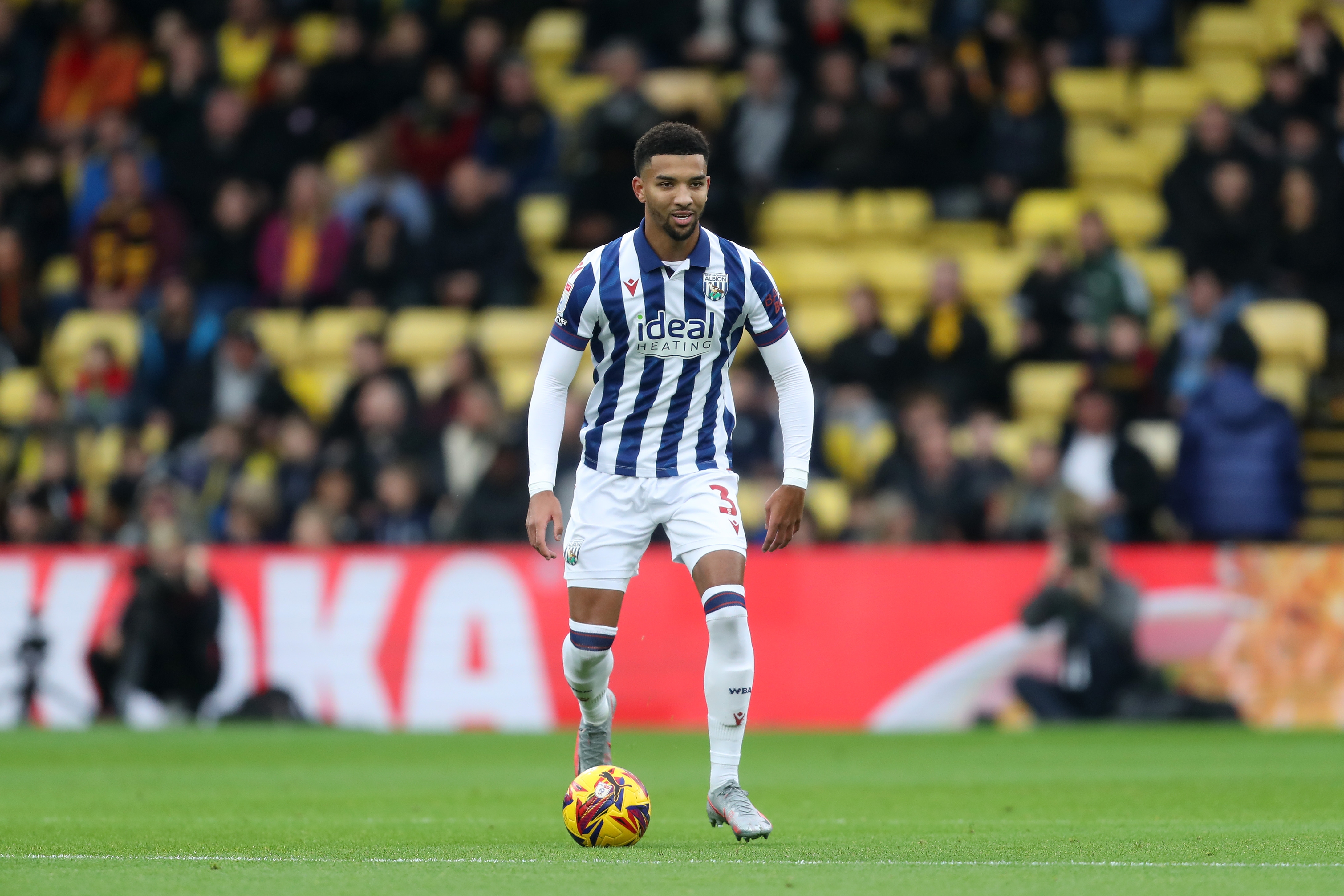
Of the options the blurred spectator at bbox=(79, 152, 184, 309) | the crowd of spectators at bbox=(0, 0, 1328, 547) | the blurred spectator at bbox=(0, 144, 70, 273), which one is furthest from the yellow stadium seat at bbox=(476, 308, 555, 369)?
the blurred spectator at bbox=(0, 144, 70, 273)

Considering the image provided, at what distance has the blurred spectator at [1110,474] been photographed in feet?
47.1

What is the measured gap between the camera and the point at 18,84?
2042cm

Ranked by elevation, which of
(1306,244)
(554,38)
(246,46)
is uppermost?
(554,38)

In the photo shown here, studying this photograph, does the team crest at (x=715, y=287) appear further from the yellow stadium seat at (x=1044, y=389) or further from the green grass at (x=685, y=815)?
the yellow stadium seat at (x=1044, y=389)

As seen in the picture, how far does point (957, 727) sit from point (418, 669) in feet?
12.5

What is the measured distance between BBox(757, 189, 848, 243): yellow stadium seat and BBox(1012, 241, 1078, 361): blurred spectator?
266 cm

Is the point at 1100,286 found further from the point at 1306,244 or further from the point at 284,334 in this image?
the point at 284,334

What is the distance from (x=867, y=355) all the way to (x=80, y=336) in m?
7.38

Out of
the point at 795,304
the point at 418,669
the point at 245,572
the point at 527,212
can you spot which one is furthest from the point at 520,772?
the point at 527,212

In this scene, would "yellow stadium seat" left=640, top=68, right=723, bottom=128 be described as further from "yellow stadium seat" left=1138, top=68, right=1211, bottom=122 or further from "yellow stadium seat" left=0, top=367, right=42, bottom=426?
"yellow stadium seat" left=0, top=367, right=42, bottom=426

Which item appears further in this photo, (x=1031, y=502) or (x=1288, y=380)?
(x=1288, y=380)

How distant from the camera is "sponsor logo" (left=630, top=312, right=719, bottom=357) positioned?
7207 millimetres

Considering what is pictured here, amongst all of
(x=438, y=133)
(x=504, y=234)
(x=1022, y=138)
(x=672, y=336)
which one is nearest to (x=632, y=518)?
(x=672, y=336)

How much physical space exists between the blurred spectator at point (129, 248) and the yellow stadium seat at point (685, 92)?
178 inches
